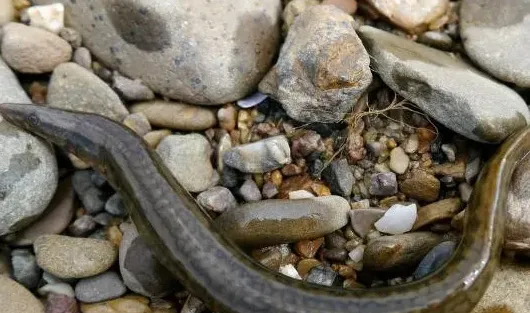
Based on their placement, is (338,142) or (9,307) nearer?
(9,307)

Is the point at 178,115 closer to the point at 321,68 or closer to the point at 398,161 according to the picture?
the point at 321,68

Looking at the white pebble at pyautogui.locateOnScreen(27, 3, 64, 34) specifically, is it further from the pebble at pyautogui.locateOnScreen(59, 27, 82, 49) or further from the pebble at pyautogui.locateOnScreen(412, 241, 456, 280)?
the pebble at pyautogui.locateOnScreen(412, 241, 456, 280)

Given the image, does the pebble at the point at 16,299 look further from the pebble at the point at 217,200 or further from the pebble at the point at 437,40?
the pebble at the point at 437,40

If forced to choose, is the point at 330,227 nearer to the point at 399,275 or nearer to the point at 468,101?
the point at 399,275

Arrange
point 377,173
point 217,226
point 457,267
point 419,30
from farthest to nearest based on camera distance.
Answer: point 419,30 < point 377,173 < point 217,226 < point 457,267

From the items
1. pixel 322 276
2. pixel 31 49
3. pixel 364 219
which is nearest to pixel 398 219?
pixel 364 219

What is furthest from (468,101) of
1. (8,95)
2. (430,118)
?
(8,95)

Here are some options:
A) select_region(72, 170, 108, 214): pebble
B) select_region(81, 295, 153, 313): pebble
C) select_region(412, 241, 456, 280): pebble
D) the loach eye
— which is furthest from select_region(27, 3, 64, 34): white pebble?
select_region(412, 241, 456, 280): pebble
